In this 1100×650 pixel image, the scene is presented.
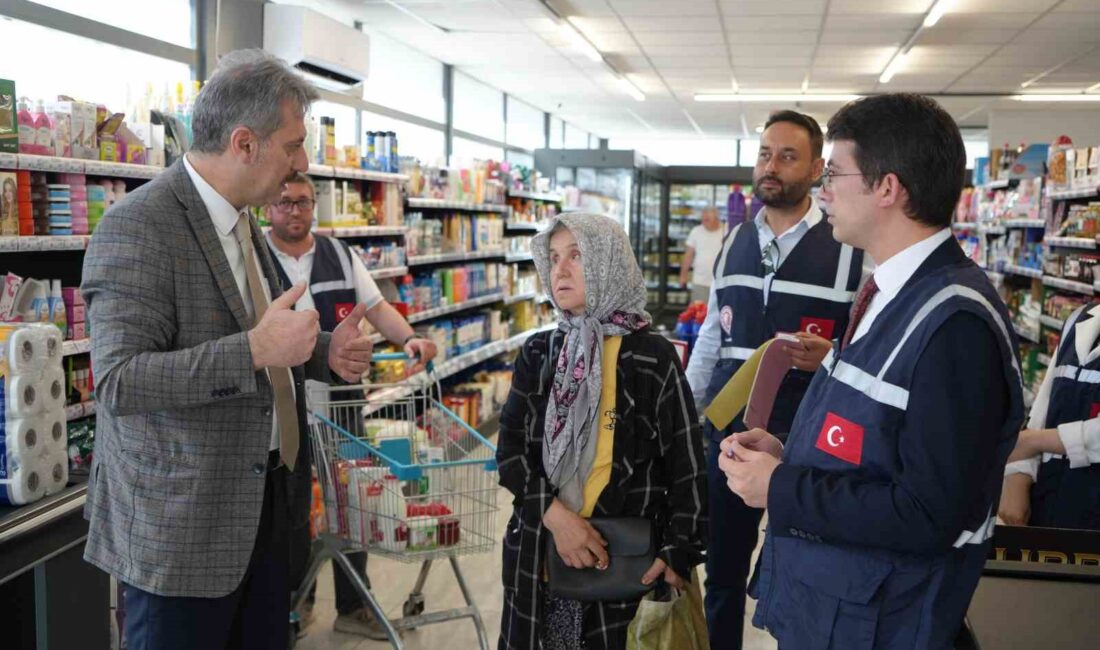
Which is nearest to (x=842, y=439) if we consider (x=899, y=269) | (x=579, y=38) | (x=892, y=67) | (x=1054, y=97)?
(x=899, y=269)

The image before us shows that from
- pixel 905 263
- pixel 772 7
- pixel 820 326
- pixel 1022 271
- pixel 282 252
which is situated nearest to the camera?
Result: pixel 905 263

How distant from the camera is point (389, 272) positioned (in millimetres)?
5820

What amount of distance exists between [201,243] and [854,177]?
1297 mm

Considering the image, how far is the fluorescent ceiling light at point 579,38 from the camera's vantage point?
8.13 meters

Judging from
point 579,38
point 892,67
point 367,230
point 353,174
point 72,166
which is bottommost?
point 367,230

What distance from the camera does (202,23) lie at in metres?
5.83

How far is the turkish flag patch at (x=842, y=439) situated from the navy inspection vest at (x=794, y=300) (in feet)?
4.46

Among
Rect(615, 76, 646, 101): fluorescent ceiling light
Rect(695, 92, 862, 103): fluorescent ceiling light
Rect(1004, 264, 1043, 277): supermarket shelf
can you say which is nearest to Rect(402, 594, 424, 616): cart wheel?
Rect(1004, 264, 1043, 277): supermarket shelf

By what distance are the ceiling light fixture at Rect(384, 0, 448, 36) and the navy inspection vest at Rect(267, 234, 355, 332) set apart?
3874 mm

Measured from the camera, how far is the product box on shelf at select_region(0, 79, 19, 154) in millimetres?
3105

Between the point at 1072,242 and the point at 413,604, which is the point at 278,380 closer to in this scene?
the point at 413,604

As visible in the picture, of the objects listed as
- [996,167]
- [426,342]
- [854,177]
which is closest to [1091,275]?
[996,167]

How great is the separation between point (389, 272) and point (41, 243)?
2.64 metres

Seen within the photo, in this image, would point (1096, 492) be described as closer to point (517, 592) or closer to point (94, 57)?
point (517, 592)
